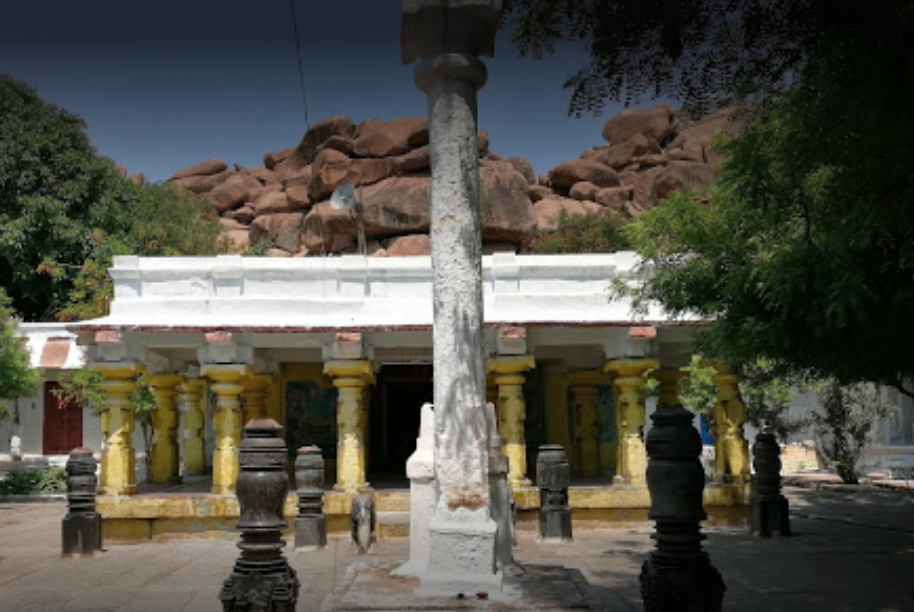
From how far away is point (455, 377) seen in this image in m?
5.97

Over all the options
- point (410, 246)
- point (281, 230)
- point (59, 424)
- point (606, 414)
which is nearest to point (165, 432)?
point (606, 414)

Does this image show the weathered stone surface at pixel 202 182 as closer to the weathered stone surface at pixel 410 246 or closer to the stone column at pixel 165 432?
the weathered stone surface at pixel 410 246

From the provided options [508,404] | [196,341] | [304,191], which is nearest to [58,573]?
[196,341]

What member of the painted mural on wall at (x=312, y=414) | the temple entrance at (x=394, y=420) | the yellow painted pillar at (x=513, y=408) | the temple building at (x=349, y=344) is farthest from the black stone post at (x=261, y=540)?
the temple entrance at (x=394, y=420)

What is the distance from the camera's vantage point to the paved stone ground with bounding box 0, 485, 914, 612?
22.4 feet

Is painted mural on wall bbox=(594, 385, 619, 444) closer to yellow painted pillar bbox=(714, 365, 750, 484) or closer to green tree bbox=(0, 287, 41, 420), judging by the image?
yellow painted pillar bbox=(714, 365, 750, 484)

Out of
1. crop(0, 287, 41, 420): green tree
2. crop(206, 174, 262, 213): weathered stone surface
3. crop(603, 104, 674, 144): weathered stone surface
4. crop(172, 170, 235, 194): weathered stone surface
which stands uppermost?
crop(603, 104, 674, 144): weathered stone surface

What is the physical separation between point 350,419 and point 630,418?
422 cm

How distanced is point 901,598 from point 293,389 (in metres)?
12.1

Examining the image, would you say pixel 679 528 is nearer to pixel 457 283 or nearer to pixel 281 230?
pixel 457 283

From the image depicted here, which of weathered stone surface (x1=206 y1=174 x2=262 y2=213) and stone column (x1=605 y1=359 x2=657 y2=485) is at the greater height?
weathered stone surface (x1=206 y1=174 x2=262 y2=213)

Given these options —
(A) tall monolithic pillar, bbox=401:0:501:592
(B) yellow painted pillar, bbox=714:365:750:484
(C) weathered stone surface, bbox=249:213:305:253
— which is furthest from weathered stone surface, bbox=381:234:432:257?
(A) tall monolithic pillar, bbox=401:0:501:592

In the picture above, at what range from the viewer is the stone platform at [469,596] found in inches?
206

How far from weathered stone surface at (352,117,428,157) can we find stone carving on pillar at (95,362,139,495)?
2881 centimetres
